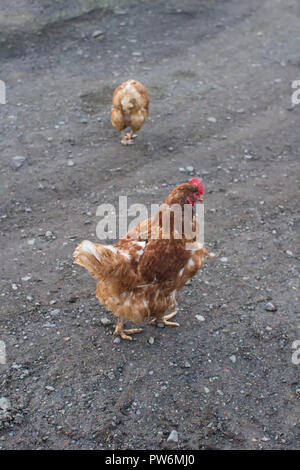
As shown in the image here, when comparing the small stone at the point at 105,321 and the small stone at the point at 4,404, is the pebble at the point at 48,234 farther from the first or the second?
the small stone at the point at 4,404

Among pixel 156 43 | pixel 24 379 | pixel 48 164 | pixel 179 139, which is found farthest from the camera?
pixel 156 43

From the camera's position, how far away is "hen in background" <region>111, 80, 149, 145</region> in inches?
239

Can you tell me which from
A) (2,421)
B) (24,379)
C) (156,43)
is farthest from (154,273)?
(156,43)

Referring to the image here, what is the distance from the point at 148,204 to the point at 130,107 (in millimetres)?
1573

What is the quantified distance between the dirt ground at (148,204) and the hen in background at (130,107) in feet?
1.05

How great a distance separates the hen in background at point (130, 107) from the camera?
6059 millimetres

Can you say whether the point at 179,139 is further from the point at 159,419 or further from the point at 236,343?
the point at 159,419

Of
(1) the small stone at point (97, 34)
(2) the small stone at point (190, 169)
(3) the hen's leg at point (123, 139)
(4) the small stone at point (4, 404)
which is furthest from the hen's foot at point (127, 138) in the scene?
(4) the small stone at point (4, 404)

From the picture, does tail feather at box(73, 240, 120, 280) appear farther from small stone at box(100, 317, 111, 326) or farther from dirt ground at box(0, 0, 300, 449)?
dirt ground at box(0, 0, 300, 449)

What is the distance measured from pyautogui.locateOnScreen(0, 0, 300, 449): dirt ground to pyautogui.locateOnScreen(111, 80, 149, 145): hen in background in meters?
0.32

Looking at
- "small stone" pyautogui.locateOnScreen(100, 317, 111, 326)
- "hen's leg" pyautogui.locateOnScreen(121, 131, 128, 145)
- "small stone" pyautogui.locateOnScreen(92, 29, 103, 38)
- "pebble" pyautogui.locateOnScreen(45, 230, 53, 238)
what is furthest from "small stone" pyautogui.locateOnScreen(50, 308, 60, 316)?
"small stone" pyautogui.locateOnScreen(92, 29, 103, 38)

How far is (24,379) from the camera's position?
135 inches

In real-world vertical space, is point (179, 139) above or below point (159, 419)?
above

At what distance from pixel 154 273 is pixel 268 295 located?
1373mm
